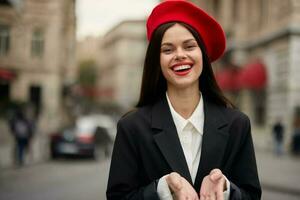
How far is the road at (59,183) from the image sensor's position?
8.85 meters

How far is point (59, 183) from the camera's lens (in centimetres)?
1045

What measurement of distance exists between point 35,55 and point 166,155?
1159 inches

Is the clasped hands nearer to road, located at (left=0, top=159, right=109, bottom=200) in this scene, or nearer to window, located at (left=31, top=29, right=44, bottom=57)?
road, located at (left=0, top=159, right=109, bottom=200)

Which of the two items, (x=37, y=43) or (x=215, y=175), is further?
(x=37, y=43)

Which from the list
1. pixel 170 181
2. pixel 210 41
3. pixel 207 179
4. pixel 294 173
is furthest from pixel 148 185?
pixel 294 173

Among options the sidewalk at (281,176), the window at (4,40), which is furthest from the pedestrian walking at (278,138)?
the window at (4,40)

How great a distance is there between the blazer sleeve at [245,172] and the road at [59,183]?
6911mm

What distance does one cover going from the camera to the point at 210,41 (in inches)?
82.9

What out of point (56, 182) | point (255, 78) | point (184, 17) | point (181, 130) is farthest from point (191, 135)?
point (255, 78)

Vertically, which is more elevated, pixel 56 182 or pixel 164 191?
pixel 164 191

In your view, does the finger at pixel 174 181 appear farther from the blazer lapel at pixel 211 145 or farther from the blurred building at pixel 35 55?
the blurred building at pixel 35 55

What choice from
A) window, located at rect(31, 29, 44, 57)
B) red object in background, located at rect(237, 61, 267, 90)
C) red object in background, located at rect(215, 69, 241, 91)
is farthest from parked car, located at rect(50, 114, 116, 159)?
window, located at rect(31, 29, 44, 57)

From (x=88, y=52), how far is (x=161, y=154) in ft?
329

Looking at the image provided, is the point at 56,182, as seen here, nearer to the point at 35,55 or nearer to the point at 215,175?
the point at 215,175
